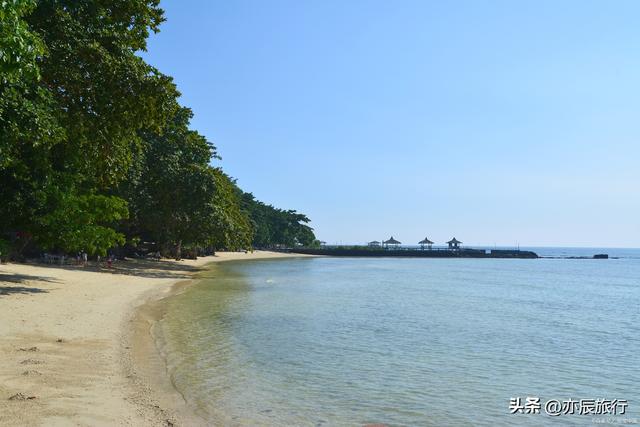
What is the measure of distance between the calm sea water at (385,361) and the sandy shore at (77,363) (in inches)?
30.2

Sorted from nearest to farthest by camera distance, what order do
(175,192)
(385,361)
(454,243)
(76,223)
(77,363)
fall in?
(77,363) < (385,361) < (76,223) < (175,192) < (454,243)

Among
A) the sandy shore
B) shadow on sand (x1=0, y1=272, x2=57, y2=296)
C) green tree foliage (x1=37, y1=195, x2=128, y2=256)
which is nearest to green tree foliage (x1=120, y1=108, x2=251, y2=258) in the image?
shadow on sand (x1=0, y1=272, x2=57, y2=296)

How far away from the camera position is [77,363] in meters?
10.6

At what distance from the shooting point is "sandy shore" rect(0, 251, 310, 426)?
7590mm

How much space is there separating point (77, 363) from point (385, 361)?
24.7ft

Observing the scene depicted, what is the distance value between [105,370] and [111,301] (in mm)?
12141

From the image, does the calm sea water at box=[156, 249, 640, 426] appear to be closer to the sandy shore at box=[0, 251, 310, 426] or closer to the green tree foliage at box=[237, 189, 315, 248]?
the sandy shore at box=[0, 251, 310, 426]

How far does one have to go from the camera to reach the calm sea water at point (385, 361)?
961 cm

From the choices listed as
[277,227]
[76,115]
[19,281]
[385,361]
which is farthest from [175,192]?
[277,227]

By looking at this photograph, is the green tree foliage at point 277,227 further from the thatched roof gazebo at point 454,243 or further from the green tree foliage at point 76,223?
the green tree foliage at point 76,223

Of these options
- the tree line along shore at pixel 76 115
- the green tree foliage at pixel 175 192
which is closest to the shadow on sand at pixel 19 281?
the tree line along shore at pixel 76 115

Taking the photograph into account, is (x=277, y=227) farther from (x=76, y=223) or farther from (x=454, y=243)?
(x=76, y=223)

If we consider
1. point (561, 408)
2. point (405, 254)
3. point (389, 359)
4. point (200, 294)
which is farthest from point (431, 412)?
point (405, 254)

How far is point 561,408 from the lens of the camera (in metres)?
10.4
